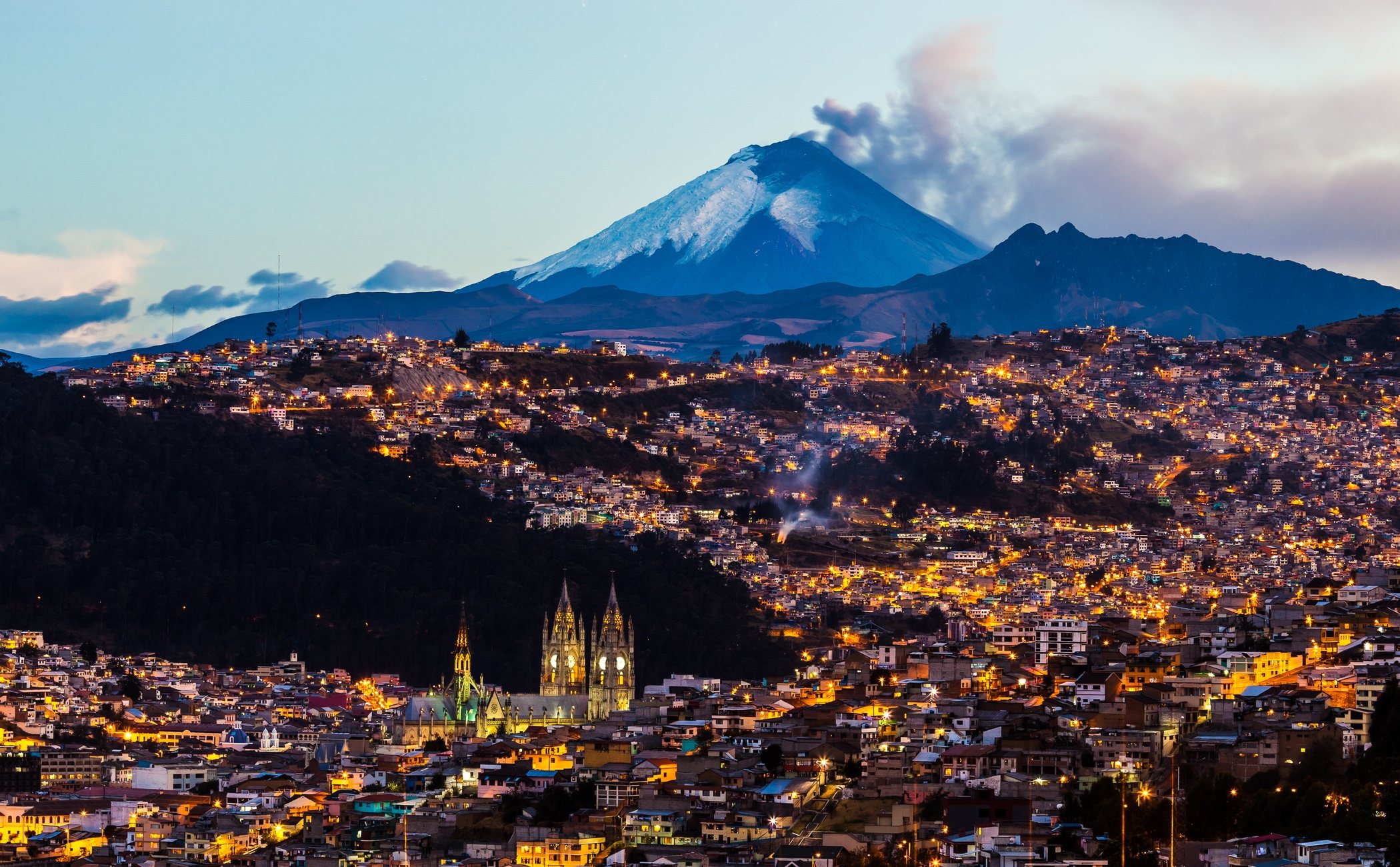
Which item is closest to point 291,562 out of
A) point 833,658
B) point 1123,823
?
point 833,658

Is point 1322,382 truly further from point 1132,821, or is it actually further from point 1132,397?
point 1132,821

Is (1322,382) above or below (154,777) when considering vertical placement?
above

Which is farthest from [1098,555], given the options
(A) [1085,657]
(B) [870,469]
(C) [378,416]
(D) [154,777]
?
(D) [154,777]

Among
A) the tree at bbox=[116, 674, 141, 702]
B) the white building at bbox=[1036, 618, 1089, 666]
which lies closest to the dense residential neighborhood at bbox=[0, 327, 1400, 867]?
the white building at bbox=[1036, 618, 1089, 666]

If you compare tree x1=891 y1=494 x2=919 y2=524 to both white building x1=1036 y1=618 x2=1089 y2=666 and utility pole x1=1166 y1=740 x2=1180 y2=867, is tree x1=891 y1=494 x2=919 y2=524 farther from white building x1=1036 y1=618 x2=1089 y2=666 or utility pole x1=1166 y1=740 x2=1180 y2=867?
utility pole x1=1166 y1=740 x2=1180 y2=867

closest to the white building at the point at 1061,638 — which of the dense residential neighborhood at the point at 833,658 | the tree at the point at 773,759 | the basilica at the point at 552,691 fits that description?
the dense residential neighborhood at the point at 833,658

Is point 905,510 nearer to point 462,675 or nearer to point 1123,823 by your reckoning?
point 462,675

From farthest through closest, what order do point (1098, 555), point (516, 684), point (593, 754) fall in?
point (1098, 555), point (516, 684), point (593, 754)
